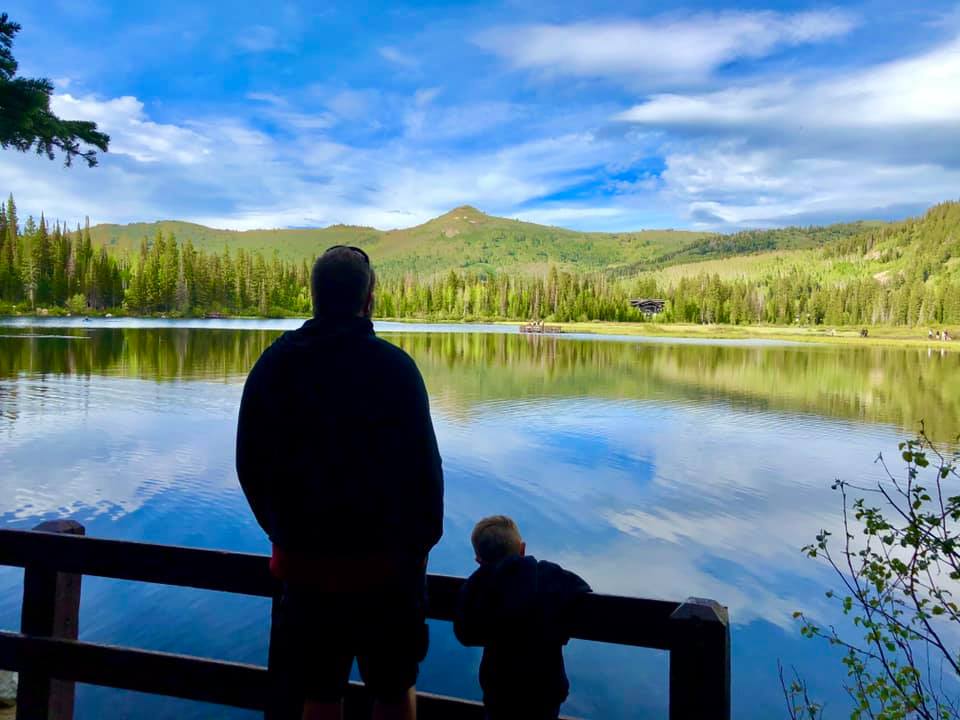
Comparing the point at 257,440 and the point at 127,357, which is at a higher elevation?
the point at 257,440

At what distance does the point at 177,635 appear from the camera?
8.62 meters

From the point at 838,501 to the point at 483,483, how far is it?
24.9 feet

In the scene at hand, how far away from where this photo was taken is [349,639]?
253 cm

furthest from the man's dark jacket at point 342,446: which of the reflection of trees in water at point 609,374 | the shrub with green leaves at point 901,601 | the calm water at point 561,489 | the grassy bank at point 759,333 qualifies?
the grassy bank at point 759,333

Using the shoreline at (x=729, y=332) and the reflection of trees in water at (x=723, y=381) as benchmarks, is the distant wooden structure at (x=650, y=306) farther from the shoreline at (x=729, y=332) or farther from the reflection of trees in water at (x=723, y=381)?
the reflection of trees in water at (x=723, y=381)

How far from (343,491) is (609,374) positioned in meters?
39.0

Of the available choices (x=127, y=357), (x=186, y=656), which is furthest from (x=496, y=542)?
(x=127, y=357)

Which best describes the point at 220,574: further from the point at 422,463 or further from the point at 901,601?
the point at 901,601

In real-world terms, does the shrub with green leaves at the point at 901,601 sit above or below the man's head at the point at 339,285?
below

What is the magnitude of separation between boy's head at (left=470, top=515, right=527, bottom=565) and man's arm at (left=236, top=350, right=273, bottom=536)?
85 cm

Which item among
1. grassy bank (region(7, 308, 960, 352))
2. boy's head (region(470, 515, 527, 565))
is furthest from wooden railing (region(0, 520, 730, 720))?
grassy bank (region(7, 308, 960, 352))

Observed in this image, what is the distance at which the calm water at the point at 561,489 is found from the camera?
8695 millimetres

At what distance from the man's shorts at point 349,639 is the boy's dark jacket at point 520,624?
0.26 metres

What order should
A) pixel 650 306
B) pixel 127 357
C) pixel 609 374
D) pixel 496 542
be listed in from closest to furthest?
pixel 496 542
pixel 127 357
pixel 609 374
pixel 650 306
